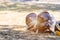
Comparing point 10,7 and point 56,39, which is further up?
point 10,7

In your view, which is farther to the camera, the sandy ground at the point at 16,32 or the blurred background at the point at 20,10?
the blurred background at the point at 20,10

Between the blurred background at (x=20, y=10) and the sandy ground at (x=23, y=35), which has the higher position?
the blurred background at (x=20, y=10)

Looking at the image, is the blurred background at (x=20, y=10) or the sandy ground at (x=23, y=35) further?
the blurred background at (x=20, y=10)

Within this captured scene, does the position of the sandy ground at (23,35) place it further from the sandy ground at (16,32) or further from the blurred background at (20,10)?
the blurred background at (20,10)

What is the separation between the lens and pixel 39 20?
1.29 metres

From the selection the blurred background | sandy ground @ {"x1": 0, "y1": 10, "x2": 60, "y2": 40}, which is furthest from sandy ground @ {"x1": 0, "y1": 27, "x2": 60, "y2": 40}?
the blurred background

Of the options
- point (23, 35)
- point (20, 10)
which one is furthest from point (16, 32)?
point (20, 10)

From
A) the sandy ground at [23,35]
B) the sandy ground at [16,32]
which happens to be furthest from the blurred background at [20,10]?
the sandy ground at [23,35]

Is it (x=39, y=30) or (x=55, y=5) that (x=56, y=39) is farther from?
(x=55, y=5)

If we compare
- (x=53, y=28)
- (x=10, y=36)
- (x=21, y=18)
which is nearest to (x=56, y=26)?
(x=53, y=28)

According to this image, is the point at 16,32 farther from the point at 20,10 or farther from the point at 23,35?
the point at 20,10

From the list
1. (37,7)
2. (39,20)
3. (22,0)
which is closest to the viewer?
(39,20)

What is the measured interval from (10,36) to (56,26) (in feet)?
0.96

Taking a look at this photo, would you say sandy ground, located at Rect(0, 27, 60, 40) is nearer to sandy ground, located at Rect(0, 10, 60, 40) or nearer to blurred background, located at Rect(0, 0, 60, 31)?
sandy ground, located at Rect(0, 10, 60, 40)
